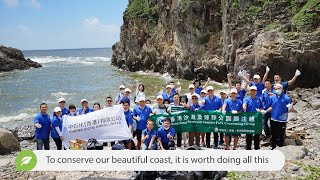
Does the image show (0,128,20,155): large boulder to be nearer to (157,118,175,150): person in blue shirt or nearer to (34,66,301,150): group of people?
(34,66,301,150): group of people

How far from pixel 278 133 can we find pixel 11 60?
7326 centimetres

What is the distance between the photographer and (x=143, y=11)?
2125 inches

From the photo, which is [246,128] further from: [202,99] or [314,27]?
[314,27]

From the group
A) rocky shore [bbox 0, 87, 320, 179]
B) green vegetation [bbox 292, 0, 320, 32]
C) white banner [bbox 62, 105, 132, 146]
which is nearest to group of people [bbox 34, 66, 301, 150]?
white banner [bbox 62, 105, 132, 146]

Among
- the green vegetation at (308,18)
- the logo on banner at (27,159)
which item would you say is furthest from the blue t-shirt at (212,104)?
the green vegetation at (308,18)

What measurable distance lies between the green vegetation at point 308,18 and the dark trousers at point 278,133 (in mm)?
14476

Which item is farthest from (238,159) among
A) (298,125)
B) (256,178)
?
(298,125)

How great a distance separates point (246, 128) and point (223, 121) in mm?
736

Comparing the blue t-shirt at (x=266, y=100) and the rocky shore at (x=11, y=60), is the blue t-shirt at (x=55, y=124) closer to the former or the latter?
the blue t-shirt at (x=266, y=100)

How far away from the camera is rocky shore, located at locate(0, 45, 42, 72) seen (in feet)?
236

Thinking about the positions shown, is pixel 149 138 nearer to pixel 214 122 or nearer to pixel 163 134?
pixel 163 134

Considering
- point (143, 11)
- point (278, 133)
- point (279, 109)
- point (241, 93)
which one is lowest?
point (278, 133)

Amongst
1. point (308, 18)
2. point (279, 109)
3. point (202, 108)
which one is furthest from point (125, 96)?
point (308, 18)

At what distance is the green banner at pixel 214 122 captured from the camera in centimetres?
1066
